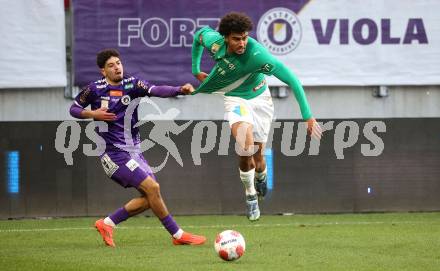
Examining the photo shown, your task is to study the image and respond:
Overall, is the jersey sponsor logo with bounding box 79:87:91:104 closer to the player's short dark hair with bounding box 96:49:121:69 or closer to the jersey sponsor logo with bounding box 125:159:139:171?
the player's short dark hair with bounding box 96:49:121:69

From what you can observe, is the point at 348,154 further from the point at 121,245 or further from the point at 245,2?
the point at 121,245

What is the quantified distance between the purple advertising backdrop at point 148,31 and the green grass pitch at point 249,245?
258 centimetres

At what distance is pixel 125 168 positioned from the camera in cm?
1136

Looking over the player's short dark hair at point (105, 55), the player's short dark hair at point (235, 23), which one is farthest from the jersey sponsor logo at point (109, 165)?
the player's short dark hair at point (235, 23)

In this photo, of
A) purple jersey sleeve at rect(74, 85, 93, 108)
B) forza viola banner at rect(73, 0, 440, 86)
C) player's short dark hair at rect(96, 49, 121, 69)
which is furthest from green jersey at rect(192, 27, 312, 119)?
forza viola banner at rect(73, 0, 440, 86)

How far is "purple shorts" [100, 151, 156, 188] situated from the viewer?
11344mm

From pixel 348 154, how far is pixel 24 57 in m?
5.71

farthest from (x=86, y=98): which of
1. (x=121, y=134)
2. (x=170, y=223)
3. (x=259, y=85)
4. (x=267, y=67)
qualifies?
(x=259, y=85)

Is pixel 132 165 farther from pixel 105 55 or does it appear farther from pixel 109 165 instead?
pixel 105 55

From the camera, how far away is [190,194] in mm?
16953

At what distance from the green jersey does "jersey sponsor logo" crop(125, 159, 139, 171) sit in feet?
3.63

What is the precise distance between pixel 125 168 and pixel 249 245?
5.45ft

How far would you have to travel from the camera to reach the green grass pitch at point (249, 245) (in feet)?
31.7

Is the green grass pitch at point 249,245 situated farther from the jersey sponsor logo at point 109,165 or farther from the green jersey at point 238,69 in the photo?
the green jersey at point 238,69
